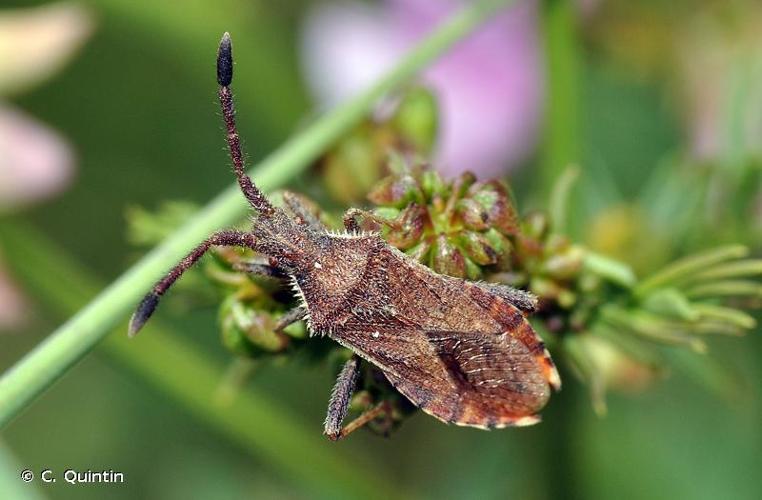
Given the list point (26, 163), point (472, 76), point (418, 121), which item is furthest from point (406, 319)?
point (472, 76)

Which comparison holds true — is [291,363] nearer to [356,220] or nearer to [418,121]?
[356,220]

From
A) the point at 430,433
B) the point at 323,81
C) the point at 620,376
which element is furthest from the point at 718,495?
the point at 323,81

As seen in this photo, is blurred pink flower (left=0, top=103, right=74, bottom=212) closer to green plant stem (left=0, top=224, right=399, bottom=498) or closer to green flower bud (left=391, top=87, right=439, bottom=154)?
green plant stem (left=0, top=224, right=399, bottom=498)

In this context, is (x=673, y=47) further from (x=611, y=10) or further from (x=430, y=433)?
(x=430, y=433)

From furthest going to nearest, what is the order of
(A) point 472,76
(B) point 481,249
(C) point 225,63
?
(A) point 472,76 → (C) point 225,63 → (B) point 481,249

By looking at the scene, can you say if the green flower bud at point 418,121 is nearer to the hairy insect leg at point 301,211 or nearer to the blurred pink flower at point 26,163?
the hairy insect leg at point 301,211

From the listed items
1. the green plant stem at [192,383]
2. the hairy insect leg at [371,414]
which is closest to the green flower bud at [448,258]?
the hairy insect leg at [371,414]
